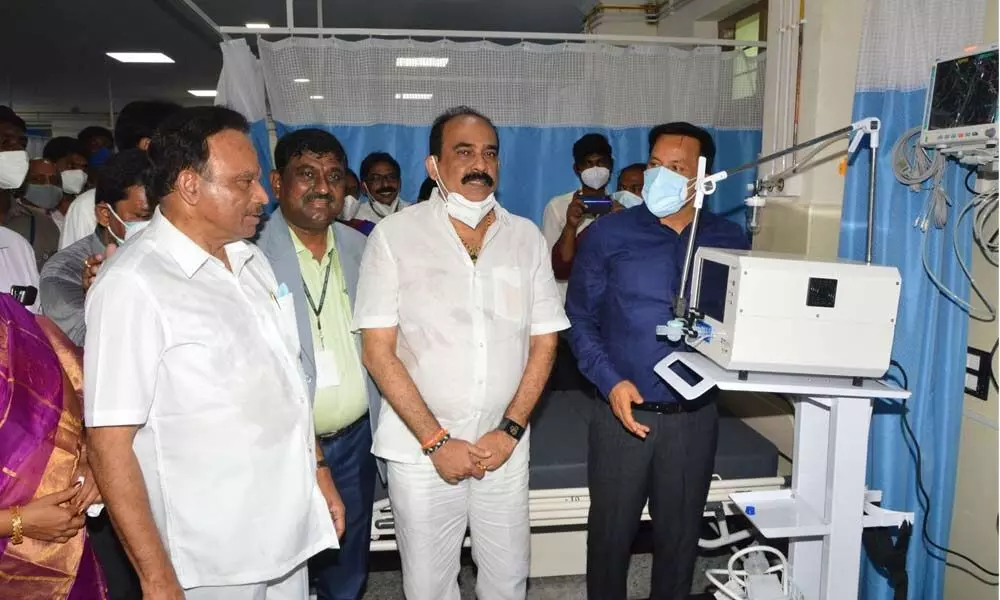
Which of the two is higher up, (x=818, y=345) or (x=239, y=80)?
(x=239, y=80)

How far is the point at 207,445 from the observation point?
1297mm

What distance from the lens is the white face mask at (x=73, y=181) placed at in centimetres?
446

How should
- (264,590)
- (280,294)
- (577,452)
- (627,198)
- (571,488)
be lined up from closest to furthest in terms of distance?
(264,590)
(280,294)
(571,488)
(577,452)
(627,198)

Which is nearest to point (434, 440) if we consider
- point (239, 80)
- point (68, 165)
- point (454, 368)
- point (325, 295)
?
point (454, 368)

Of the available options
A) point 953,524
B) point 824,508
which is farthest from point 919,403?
point 824,508

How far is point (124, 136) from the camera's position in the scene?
2674mm

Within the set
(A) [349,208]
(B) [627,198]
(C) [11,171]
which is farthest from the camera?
(A) [349,208]

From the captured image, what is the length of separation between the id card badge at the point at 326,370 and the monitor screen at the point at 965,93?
1749 millimetres

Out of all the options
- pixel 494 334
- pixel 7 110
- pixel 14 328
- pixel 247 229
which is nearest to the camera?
pixel 14 328

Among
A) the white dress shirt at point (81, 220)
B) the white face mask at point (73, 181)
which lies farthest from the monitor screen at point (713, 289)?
the white face mask at point (73, 181)

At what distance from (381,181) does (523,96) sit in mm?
862

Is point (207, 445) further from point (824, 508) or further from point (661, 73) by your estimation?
point (661, 73)

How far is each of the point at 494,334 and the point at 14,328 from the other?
1.02m

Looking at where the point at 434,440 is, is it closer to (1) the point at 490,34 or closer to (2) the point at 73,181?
(1) the point at 490,34
